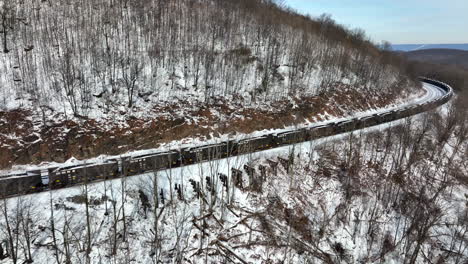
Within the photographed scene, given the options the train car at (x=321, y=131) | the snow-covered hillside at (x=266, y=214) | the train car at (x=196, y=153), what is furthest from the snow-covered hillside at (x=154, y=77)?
the snow-covered hillside at (x=266, y=214)

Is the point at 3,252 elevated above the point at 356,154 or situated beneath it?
situated beneath

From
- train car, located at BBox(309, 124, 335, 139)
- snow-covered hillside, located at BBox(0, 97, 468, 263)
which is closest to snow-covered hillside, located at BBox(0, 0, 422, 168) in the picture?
train car, located at BBox(309, 124, 335, 139)

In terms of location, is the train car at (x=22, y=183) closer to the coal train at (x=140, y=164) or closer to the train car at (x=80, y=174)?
the coal train at (x=140, y=164)

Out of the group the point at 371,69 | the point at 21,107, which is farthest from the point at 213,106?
the point at 371,69

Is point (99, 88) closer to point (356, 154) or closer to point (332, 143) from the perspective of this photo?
point (332, 143)

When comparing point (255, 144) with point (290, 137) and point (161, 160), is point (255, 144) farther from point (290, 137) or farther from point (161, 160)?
point (161, 160)
